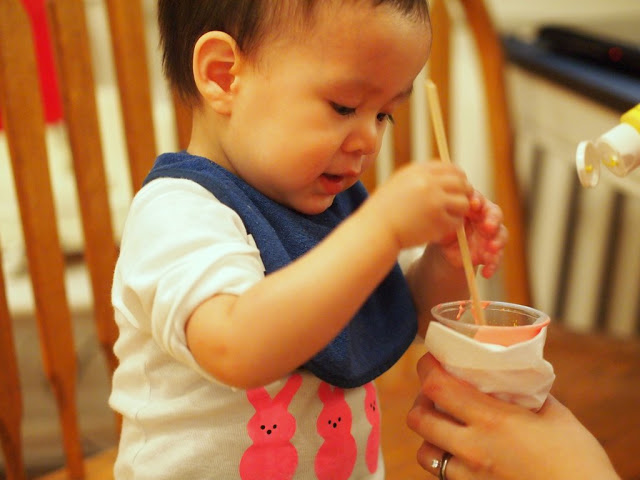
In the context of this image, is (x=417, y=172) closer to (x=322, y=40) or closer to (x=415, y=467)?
(x=322, y=40)

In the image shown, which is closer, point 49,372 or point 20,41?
point 20,41

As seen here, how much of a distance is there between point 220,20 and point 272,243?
7.2 inches

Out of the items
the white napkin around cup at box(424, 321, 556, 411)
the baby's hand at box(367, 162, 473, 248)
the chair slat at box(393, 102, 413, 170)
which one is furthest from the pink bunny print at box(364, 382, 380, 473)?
the chair slat at box(393, 102, 413, 170)

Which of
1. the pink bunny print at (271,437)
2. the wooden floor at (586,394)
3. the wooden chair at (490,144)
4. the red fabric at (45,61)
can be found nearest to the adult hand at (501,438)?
the pink bunny print at (271,437)

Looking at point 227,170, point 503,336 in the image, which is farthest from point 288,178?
point 503,336

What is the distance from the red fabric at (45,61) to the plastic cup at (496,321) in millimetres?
1261

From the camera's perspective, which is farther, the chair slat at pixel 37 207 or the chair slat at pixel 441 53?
the chair slat at pixel 441 53

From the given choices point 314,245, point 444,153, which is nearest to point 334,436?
point 314,245

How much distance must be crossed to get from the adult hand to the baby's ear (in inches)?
10.7

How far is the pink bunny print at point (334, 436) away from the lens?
644 mm

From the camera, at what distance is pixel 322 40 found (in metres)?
0.56

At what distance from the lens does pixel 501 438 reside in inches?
23.6

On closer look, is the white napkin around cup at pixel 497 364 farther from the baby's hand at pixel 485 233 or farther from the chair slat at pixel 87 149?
the chair slat at pixel 87 149

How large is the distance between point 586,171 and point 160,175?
35cm
